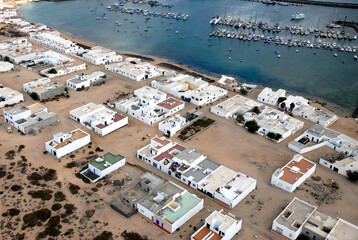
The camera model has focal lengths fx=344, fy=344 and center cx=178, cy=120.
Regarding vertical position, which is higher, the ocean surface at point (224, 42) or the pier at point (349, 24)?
the pier at point (349, 24)

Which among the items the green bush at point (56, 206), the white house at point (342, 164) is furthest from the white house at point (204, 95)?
the green bush at point (56, 206)

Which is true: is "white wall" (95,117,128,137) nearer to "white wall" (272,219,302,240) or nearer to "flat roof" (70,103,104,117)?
"flat roof" (70,103,104,117)

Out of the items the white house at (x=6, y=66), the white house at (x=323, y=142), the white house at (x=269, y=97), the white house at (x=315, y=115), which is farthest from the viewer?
the white house at (x=6, y=66)

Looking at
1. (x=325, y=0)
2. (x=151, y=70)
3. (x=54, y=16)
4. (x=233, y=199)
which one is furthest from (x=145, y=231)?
(x=325, y=0)

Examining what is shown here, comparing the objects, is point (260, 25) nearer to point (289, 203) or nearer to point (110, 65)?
point (110, 65)

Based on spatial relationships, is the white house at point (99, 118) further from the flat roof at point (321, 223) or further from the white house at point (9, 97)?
the flat roof at point (321, 223)

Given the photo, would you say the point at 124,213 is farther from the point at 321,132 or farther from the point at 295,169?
the point at 321,132

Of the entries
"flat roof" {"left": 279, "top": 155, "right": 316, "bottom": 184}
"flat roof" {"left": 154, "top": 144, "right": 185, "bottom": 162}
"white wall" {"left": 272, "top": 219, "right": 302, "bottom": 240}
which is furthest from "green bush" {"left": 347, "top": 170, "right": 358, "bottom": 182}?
"flat roof" {"left": 154, "top": 144, "right": 185, "bottom": 162}
